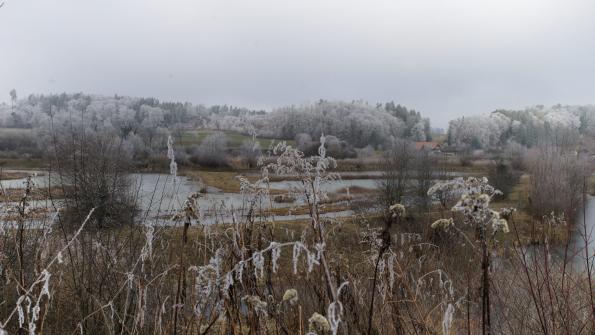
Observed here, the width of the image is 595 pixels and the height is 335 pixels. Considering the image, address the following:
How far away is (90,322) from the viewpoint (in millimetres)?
3758

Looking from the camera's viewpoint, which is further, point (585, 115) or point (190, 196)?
point (585, 115)

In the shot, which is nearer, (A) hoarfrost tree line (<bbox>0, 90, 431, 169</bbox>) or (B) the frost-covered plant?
(B) the frost-covered plant

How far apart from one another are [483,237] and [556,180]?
29515 mm

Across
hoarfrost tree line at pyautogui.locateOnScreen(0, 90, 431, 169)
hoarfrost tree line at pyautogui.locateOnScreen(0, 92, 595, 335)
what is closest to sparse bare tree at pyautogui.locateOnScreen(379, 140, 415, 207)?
hoarfrost tree line at pyautogui.locateOnScreen(0, 92, 595, 335)

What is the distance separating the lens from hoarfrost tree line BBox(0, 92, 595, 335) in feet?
5.90

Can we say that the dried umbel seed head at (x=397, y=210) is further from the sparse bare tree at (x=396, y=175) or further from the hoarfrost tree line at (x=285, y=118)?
the hoarfrost tree line at (x=285, y=118)

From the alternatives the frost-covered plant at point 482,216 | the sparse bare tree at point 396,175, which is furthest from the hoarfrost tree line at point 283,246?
the sparse bare tree at point 396,175

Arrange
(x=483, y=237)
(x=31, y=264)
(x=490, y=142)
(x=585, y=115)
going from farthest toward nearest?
(x=490, y=142) < (x=585, y=115) < (x=31, y=264) < (x=483, y=237)

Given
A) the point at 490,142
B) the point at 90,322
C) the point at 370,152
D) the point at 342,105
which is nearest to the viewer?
the point at 90,322

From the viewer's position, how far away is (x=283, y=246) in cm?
210

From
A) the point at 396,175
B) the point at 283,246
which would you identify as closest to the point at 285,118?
the point at 396,175

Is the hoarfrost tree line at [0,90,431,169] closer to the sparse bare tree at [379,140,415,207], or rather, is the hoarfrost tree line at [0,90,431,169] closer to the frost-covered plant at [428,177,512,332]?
the sparse bare tree at [379,140,415,207]

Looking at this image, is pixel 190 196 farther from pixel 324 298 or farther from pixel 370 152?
pixel 370 152

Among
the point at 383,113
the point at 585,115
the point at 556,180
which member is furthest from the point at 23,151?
the point at 585,115
